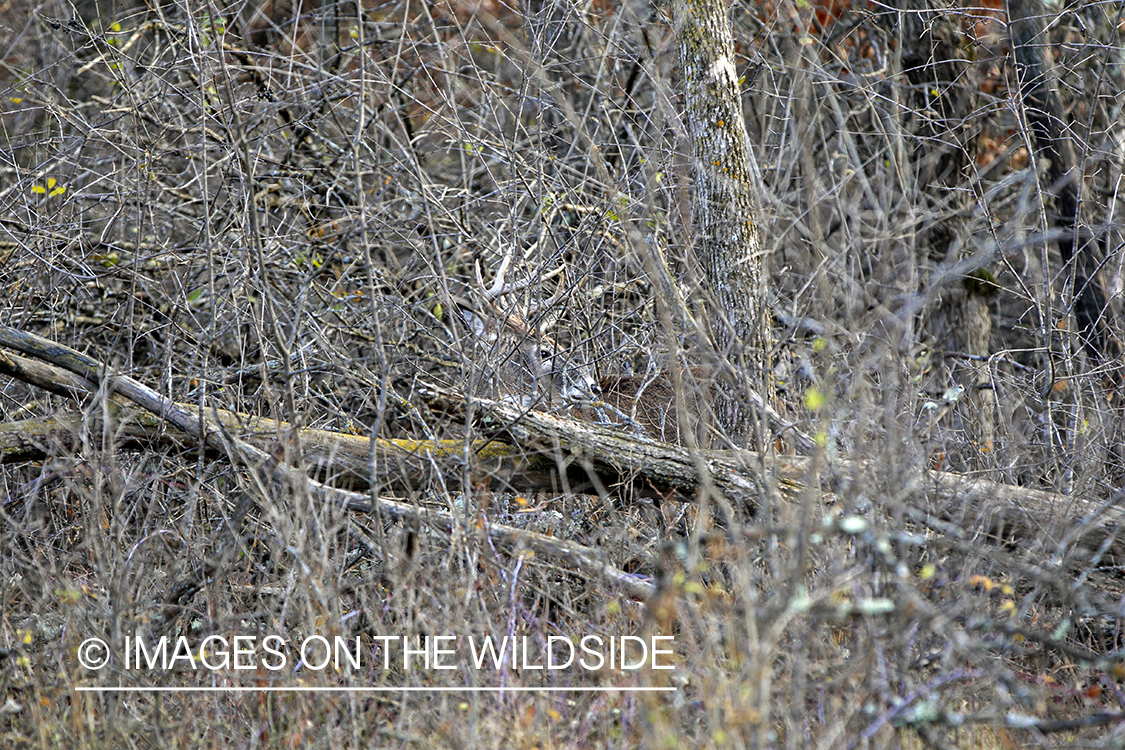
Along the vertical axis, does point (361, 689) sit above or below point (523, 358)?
below

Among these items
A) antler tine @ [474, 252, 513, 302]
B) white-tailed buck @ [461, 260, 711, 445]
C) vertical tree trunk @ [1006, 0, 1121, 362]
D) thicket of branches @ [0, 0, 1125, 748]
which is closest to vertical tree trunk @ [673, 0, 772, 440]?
thicket of branches @ [0, 0, 1125, 748]

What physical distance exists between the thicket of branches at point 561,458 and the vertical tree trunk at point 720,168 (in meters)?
0.16

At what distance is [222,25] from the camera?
5.91 metres

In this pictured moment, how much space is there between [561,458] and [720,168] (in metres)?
1.92

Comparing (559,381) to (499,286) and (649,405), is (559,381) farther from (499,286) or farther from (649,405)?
(499,286)

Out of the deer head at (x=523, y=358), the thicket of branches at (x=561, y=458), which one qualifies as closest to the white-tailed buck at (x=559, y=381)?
the deer head at (x=523, y=358)

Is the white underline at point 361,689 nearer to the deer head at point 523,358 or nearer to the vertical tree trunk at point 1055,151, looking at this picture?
the deer head at point 523,358

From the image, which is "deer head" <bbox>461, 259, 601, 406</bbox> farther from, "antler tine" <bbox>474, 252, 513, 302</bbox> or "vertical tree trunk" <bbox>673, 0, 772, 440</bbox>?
"vertical tree trunk" <bbox>673, 0, 772, 440</bbox>

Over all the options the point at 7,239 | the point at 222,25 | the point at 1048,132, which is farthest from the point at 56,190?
the point at 1048,132

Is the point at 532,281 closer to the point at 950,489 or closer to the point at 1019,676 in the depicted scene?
the point at 950,489

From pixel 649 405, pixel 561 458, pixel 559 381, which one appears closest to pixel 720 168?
pixel 649 405

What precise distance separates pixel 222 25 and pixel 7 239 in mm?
1853

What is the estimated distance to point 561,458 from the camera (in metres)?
3.99

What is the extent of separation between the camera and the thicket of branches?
2938mm
